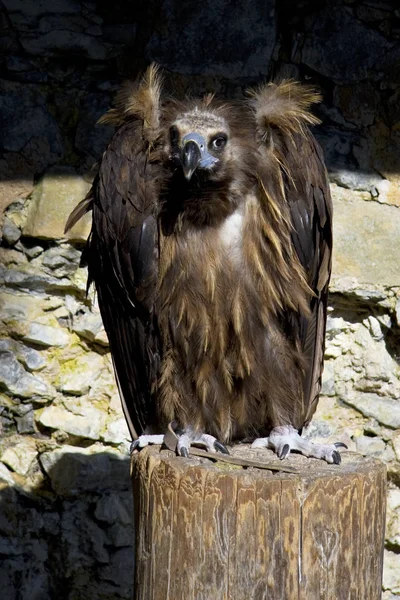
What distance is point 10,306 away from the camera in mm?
4598

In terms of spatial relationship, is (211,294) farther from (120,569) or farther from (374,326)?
(120,569)

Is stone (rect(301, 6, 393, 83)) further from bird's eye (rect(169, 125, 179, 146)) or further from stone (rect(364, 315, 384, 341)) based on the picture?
bird's eye (rect(169, 125, 179, 146))

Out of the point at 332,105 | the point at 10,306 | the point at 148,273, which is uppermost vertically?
the point at 332,105

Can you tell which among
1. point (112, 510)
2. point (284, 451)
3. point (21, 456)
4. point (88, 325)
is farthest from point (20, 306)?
point (284, 451)

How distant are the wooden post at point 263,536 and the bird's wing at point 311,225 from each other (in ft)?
3.21

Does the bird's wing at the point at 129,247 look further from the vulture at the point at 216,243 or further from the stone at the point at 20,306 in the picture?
the stone at the point at 20,306

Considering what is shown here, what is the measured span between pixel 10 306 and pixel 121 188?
1133 mm

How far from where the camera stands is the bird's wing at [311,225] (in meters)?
3.72

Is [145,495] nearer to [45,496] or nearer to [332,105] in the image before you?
[45,496]

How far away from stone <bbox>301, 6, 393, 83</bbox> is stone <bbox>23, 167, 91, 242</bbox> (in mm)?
1181

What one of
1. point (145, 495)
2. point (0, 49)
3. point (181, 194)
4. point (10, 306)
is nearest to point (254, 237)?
point (181, 194)

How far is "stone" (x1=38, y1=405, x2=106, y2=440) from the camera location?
4633mm

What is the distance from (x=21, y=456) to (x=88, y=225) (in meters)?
1.05

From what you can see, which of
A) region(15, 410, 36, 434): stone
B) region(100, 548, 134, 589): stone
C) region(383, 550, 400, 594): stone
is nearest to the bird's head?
region(15, 410, 36, 434): stone
